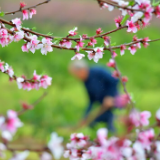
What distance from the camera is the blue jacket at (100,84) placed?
3.45 metres

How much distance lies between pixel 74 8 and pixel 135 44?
7.48 m

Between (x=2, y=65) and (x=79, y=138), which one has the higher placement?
(x=2, y=65)

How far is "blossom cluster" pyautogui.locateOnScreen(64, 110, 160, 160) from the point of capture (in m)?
0.77

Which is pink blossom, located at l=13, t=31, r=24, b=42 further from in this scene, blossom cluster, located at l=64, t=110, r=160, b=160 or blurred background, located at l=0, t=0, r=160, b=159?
blossom cluster, located at l=64, t=110, r=160, b=160

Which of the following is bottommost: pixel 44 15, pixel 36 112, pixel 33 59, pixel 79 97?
pixel 36 112

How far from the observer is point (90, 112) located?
3.67m

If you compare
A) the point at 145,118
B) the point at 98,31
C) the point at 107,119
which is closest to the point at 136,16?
the point at 98,31

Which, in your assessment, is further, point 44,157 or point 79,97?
Result: point 79,97

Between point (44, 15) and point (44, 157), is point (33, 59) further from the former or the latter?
point (44, 157)

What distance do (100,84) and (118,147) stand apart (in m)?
2.78

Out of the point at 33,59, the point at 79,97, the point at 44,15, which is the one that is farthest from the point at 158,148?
the point at 44,15

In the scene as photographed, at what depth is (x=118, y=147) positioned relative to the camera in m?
0.76

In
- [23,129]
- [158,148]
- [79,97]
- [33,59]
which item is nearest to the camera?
[158,148]

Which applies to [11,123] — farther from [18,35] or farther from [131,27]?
[131,27]
